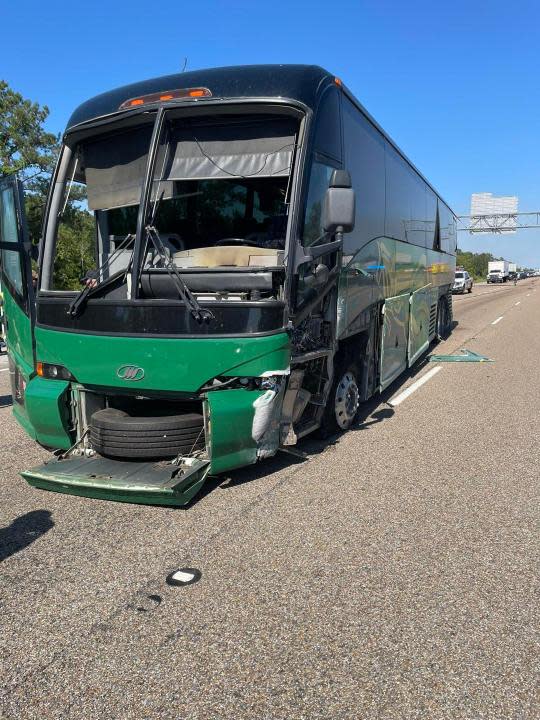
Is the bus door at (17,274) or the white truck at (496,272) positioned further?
the white truck at (496,272)

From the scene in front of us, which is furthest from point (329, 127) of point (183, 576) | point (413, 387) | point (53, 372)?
point (413, 387)

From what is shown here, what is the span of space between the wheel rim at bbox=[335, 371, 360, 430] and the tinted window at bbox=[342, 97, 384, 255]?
1362 millimetres

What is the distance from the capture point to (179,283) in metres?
4.27

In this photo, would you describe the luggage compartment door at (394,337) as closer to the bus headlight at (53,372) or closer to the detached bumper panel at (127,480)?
the detached bumper panel at (127,480)

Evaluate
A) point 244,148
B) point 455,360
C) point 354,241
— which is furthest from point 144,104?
point 455,360

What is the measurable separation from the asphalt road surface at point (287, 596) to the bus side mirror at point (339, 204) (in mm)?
2124

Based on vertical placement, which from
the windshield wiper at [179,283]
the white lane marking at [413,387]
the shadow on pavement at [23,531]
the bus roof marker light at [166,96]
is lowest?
the white lane marking at [413,387]

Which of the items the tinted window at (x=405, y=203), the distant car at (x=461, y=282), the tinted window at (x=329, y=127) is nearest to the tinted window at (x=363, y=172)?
the tinted window at (x=329, y=127)

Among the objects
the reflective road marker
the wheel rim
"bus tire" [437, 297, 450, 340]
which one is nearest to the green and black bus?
the wheel rim

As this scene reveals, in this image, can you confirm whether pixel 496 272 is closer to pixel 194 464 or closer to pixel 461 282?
pixel 461 282

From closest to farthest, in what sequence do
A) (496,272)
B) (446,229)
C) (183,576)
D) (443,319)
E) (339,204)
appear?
(183,576) → (339,204) → (446,229) → (443,319) → (496,272)

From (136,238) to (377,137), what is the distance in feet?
12.8

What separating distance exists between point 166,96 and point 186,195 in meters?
0.78

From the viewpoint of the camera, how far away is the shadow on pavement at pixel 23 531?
144 inches
